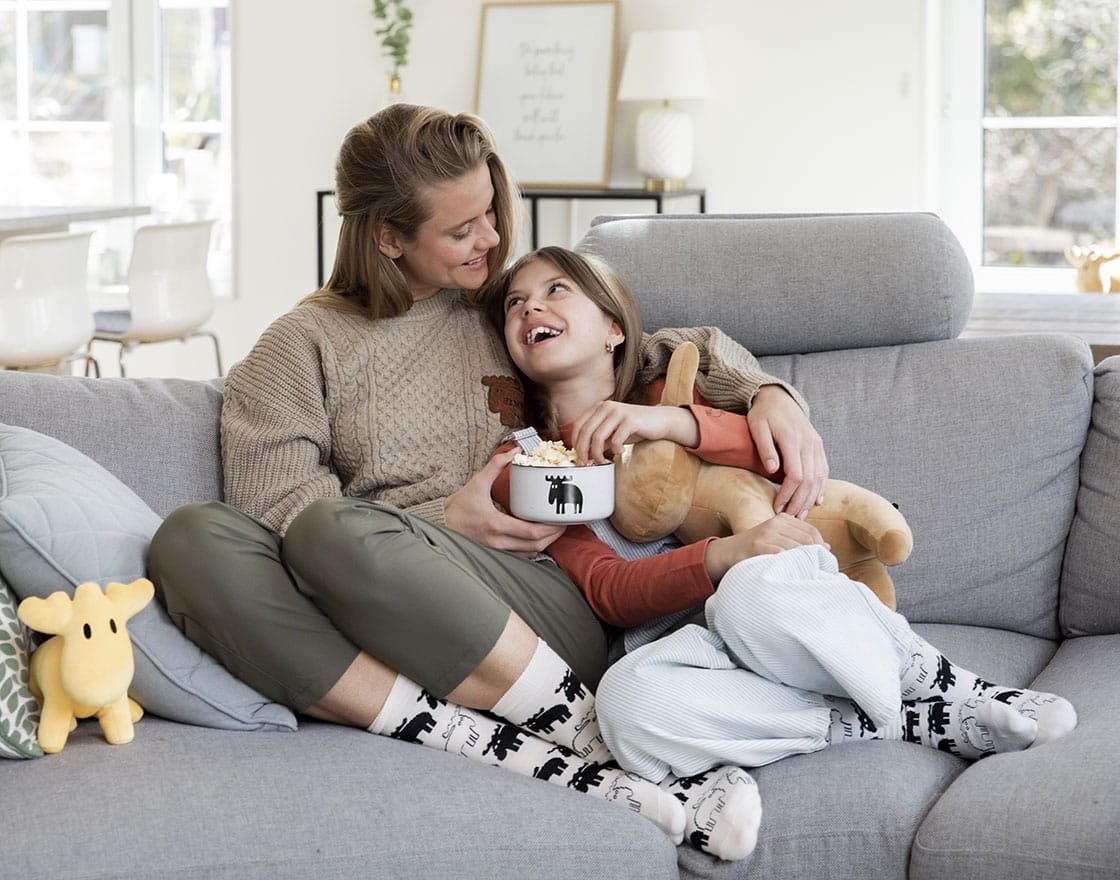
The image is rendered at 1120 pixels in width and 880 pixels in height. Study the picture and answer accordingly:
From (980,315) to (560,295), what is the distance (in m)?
1.12

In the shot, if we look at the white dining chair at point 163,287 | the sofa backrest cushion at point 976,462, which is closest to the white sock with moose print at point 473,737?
the sofa backrest cushion at point 976,462

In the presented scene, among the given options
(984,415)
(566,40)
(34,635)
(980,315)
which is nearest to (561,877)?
(34,635)

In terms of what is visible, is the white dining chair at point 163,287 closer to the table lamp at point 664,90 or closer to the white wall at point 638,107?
the white wall at point 638,107

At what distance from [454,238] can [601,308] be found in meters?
0.21

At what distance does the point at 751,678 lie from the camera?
139 cm

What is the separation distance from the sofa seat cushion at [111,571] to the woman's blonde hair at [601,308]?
0.57 meters

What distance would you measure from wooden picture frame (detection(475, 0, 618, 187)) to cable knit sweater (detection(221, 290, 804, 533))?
3144mm

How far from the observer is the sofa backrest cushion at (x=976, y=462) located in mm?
1808

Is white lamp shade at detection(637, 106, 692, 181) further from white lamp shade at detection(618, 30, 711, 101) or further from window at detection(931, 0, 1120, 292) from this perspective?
window at detection(931, 0, 1120, 292)

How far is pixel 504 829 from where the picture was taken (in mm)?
1247

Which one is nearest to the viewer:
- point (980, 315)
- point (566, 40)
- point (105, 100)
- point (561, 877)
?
point (561, 877)

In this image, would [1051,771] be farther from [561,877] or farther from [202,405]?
[202,405]

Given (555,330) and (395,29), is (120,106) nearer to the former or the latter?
(395,29)


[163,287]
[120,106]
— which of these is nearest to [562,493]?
[163,287]
